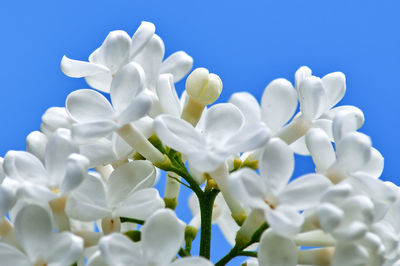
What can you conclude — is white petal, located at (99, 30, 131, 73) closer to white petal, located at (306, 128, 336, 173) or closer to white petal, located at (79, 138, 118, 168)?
white petal, located at (79, 138, 118, 168)

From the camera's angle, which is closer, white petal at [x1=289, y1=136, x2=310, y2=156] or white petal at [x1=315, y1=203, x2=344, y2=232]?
white petal at [x1=315, y1=203, x2=344, y2=232]

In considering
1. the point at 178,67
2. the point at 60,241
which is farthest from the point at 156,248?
the point at 178,67

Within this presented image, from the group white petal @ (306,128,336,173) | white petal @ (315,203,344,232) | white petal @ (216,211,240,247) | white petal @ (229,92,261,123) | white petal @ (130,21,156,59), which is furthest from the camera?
white petal @ (216,211,240,247)

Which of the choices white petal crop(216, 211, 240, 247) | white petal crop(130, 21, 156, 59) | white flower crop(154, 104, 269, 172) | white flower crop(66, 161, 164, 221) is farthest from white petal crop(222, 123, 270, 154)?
white petal crop(216, 211, 240, 247)

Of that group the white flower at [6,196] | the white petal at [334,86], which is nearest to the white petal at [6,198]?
the white flower at [6,196]

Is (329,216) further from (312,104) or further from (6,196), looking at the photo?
(6,196)

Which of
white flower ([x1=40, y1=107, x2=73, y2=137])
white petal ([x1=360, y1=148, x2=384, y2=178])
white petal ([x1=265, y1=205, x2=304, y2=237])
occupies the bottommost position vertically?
white petal ([x1=265, y1=205, x2=304, y2=237])
